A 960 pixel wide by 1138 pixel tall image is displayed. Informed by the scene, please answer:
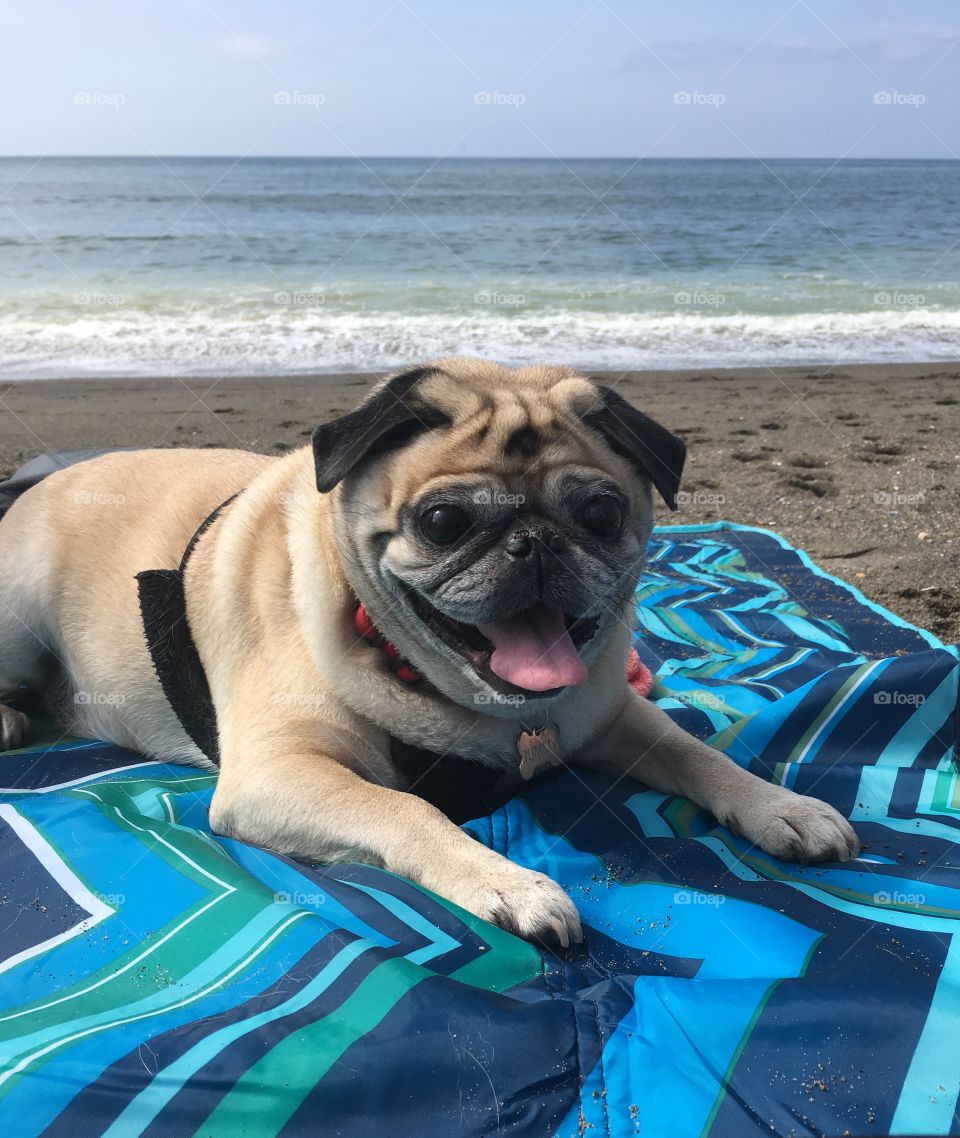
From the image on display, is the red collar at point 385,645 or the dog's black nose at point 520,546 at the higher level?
the dog's black nose at point 520,546

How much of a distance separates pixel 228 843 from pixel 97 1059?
0.98 m

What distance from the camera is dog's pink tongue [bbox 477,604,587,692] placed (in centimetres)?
261

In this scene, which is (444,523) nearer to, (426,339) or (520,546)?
(520,546)

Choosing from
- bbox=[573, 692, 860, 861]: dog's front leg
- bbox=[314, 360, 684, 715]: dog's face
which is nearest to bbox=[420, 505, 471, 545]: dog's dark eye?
bbox=[314, 360, 684, 715]: dog's face

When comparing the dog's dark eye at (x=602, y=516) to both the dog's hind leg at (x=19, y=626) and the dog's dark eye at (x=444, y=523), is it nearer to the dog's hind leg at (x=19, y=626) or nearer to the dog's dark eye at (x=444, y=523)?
the dog's dark eye at (x=444, y=523)

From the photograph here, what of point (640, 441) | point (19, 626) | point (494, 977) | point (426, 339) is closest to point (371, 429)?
point (640, 441)

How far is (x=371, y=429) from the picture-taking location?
8.80ft

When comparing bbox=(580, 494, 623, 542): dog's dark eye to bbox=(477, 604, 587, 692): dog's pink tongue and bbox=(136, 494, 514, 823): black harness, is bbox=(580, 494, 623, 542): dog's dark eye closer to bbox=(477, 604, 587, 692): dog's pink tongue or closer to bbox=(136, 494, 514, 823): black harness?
bbox=(477, 604, 587, 692): dog's pink tongue

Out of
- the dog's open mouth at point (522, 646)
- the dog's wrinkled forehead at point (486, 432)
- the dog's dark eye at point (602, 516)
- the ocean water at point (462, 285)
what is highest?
the dog's wrinkled forehead at point (486, 432)

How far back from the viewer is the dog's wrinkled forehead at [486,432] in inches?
106

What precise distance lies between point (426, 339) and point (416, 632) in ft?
35.7

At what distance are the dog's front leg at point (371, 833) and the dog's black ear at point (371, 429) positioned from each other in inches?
31.8

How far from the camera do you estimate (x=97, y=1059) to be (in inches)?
73.7

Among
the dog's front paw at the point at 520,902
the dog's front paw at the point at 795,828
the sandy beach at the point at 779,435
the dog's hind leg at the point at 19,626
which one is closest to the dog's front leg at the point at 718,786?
the dog's front paw at the point at 795,828
